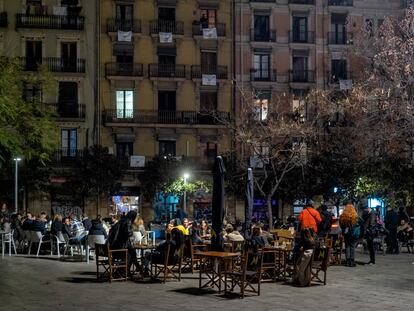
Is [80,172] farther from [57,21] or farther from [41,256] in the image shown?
[41,256]

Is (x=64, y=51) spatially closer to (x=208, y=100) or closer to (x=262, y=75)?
(x=208, y=100)

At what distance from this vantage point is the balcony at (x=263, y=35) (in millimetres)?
44219

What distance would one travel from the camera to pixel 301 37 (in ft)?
148

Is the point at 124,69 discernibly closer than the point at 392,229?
No

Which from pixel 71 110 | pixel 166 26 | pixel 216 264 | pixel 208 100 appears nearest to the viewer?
pixel 216 264

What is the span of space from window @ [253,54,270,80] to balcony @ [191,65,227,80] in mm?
2107

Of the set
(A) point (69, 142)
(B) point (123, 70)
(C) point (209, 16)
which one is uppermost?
(C) point (209, 16)

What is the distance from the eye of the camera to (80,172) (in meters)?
40.0

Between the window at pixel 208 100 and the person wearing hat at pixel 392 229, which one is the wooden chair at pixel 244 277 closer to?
the person wearing hat at pixel 392 229

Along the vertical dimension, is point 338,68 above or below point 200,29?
below

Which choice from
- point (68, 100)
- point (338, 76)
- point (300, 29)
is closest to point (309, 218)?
point (68, 100)

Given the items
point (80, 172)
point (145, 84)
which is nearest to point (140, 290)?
point (80, 172)

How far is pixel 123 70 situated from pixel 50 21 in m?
5.31

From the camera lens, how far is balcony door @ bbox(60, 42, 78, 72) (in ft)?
137
